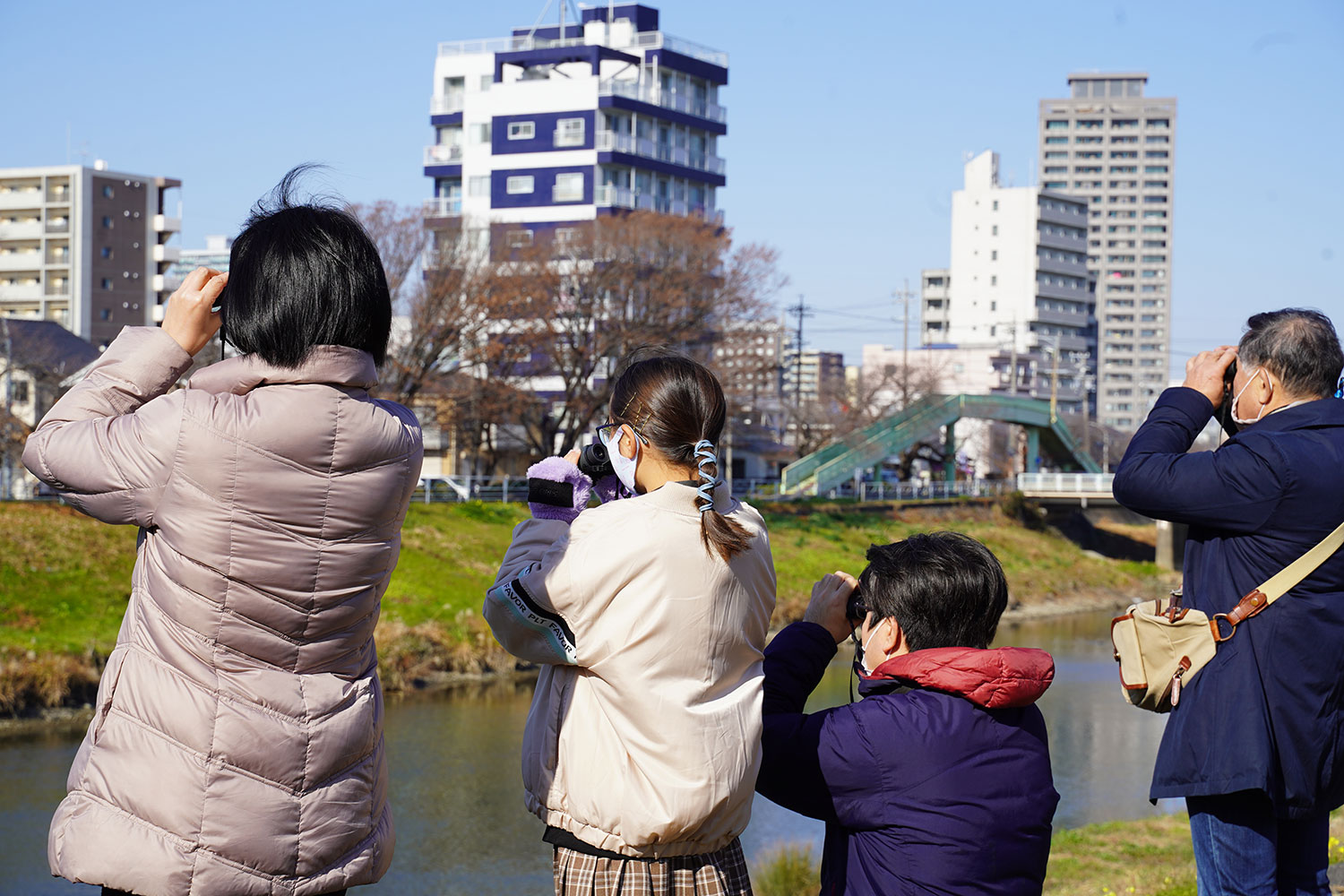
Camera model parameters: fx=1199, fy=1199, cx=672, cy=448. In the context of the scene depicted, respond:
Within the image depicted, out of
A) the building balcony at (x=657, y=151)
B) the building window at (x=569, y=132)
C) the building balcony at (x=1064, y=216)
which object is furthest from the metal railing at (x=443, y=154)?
the building balcony at (x=1064, y=216)

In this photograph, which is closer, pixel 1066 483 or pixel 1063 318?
pixel 1066 483

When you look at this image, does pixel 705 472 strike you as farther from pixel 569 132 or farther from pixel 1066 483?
pixel 569 132

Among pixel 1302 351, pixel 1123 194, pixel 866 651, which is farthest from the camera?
pixel 1123 194

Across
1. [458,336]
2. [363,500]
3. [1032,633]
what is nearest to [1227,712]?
[363,500]

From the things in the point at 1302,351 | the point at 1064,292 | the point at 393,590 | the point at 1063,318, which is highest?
the point at 1064,292

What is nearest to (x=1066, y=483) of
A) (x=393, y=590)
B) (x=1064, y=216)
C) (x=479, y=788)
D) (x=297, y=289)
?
(x=393, y=590)

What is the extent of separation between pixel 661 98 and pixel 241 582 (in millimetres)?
38816

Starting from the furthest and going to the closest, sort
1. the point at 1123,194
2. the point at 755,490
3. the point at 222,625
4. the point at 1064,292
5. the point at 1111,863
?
the point at 1123,194, the point at 1064,292, the point at 755,490, the point at 1111,863, the point at 222,625

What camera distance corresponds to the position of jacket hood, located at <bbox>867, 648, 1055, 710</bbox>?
2.01 meters

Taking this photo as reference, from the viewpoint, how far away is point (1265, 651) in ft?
8.13

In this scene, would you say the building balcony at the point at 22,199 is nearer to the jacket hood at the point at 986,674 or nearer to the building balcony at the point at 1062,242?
the building balcony at the point at 1062,242

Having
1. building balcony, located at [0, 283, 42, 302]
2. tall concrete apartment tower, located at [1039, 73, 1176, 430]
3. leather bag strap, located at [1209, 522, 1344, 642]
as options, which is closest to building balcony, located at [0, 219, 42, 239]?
building balcony, located at [0, 283, 42, 302]

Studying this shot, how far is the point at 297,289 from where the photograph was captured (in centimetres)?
188

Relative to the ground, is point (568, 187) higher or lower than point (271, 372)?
higher
